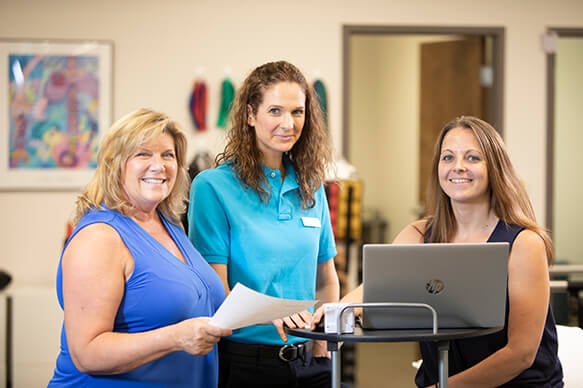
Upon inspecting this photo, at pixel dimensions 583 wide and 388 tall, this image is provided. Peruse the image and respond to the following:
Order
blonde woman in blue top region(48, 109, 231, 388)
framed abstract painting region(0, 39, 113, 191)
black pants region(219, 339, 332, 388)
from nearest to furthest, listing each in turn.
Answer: blonde woman in blue top region(48, 109, 231, 388)
black pants region(219, 339, 332, 388)
framed abstract painting region(0, 39, 113, 191)

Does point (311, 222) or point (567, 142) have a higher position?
point (567, 142)

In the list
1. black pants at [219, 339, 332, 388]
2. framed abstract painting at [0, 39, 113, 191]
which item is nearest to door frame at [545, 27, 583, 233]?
framed abstract painting at [0, 39, 113, 191]

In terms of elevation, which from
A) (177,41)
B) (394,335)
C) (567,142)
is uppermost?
(177,41)

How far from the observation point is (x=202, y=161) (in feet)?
16.3

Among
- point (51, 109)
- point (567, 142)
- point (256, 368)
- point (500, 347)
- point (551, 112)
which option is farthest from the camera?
point (567, 142)

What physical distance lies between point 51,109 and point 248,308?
3.64 metres

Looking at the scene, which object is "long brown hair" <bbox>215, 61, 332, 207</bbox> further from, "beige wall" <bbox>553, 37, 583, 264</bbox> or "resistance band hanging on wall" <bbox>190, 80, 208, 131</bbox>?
"beige wall" <bbox>553, 37, 583, 264</bbox>

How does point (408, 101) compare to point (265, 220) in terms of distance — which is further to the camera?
point (408, 101)

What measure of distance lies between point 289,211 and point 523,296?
690mm

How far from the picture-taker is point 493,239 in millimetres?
2117

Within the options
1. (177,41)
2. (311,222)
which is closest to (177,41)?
(177,41)

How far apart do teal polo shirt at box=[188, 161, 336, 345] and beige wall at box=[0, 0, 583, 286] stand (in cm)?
274

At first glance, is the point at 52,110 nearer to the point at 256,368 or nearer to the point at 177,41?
the point at 177,41

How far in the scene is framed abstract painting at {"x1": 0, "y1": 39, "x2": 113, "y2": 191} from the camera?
490cm
